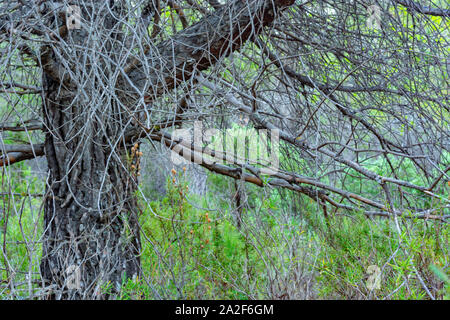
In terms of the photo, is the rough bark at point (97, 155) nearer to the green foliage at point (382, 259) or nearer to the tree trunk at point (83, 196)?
the tree trunk at point (83, 196)

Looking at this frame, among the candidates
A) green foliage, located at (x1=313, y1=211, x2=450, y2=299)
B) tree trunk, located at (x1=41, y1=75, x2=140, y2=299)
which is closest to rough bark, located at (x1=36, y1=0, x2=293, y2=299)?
tree trunk, located at (x1=41, y1=75, x2=140, y2=299)

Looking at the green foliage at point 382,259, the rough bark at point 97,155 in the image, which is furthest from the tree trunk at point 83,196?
the green foliage at point 382,259

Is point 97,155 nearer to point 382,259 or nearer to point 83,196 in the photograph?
point 83,196

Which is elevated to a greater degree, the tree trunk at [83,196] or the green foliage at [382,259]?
the tree trunk at [83,196]

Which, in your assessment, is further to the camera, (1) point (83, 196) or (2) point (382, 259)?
(1) point (83, 196)

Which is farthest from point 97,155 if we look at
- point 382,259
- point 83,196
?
point 382,259

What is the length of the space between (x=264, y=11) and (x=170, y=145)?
3.58 ft

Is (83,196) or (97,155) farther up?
(97,155)

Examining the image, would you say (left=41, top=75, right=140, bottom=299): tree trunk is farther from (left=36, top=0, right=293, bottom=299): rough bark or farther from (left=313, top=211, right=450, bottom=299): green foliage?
(left=313, top=211, right=450, bottom=299): green foliage

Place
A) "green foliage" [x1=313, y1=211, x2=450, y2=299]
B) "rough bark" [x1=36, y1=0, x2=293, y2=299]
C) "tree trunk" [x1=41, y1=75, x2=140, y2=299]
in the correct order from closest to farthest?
"green foliage" [x1=313, y1=211, x2=450, y2=299], "rough bark" [x1=36, y1=0, x2=293, y2=299], "tree trunk" [x1=41, y1=75, x2=140, y2=299]

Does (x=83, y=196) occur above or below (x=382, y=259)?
above

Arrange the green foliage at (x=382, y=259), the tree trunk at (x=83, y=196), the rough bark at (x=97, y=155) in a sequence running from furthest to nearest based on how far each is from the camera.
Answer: the tree trunk at (x=83, y=196) → the rough bark at (x=97, y=155) → the green foliage at (x=382, y=259)

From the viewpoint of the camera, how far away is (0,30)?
97.3 inches

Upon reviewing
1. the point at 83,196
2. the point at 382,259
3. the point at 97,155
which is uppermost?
the point at 97,155
